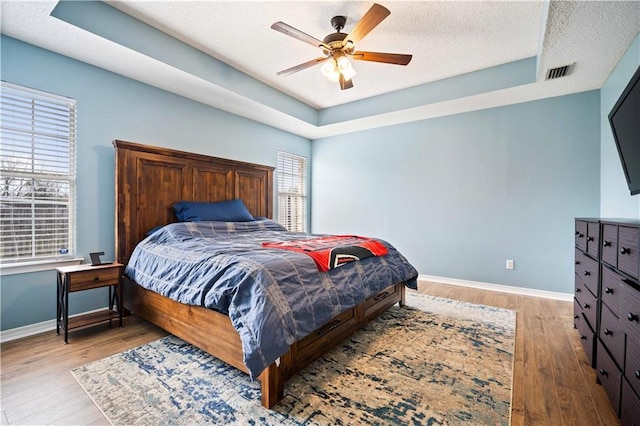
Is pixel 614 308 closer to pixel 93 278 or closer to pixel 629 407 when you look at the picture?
pixel 629 407

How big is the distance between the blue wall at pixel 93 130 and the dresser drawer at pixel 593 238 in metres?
3.99

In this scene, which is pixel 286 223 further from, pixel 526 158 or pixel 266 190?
pixel 526 158

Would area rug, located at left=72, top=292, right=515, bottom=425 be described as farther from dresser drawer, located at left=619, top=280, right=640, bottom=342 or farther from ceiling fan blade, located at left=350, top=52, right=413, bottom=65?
ceiling fan blade, located at left=350, top=52, right=413, bottom=65

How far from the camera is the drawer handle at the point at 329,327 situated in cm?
198

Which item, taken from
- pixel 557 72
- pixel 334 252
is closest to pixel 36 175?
pixel 334 252

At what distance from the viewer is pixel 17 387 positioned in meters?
1.71

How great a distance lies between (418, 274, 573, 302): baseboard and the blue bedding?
6.22ft

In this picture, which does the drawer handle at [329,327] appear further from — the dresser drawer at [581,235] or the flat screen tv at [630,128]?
the flat screen tv at [630,128]

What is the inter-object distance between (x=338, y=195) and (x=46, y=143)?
3970 mm

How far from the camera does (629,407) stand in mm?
1281

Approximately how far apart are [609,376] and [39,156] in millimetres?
4383

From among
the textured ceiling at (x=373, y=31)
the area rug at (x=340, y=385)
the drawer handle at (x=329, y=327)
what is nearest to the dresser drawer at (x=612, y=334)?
the area rug at (x=340, y=385)

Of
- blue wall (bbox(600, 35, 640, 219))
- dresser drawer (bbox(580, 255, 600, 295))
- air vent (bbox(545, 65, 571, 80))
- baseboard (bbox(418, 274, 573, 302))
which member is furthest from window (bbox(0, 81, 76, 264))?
blue wall (bbox(600, 35, 640, 219))

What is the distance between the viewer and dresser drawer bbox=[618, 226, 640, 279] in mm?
1277
